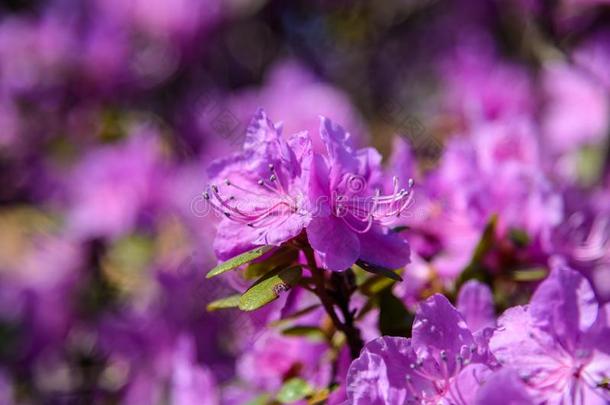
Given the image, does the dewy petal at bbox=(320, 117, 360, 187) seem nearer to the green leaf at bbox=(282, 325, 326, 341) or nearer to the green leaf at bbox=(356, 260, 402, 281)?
the green leaf at bbox=(356, 260, 402, 281)

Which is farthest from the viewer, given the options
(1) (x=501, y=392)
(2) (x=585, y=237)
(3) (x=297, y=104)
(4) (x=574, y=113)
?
(4) (x=574, y=113)

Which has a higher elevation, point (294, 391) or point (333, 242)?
point (333, 242)

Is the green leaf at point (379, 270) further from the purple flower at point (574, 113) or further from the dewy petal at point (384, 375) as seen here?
the purple flower at point (574, 113)

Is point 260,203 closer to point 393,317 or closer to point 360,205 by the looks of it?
point 360,205

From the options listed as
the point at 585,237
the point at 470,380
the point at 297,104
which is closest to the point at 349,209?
the point at 470,380

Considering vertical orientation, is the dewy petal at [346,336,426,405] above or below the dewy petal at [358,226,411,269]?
below

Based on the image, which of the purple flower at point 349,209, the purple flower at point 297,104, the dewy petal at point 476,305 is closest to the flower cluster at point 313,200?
the purple flower at point 349,209

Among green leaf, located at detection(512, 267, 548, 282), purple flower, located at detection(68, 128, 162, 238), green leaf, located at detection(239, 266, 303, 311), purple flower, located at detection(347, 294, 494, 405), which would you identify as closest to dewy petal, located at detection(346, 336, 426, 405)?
purple flower, located at detection(347, 294, 494, 405)
